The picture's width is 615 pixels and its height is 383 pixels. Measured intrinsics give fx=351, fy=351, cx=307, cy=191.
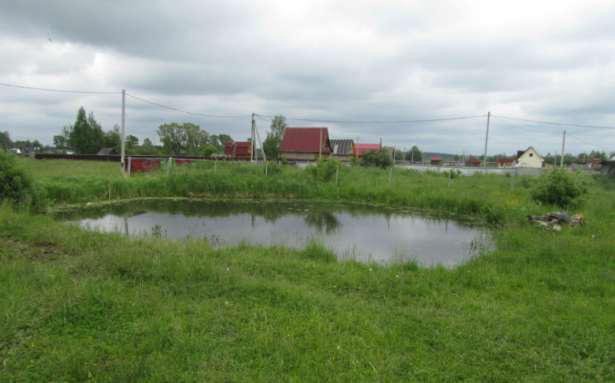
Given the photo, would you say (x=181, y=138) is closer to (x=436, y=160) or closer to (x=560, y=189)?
(x=436, y=160)

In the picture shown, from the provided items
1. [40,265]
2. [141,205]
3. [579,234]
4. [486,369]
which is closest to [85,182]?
[141,205]

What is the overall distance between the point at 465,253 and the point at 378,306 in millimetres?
4275

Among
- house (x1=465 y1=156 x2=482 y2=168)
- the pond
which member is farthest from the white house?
the pond

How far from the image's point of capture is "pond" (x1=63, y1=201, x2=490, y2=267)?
24.4 ft

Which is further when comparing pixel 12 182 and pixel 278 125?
pixel 278 125

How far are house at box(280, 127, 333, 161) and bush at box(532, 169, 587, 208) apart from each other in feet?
97.1

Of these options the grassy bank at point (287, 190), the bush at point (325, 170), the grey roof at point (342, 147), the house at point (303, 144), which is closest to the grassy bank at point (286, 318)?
the grassy bank at point (287, 190)

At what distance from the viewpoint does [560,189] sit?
11.1 m

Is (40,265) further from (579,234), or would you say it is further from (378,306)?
(579,234)

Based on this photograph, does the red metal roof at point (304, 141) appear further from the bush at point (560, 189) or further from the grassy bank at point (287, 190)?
the bush at point (560, 189)

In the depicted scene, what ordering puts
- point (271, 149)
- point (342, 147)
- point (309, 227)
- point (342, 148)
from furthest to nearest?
point (342, 147) → point (342, 148) → point (271, 149) → point (309, 227)

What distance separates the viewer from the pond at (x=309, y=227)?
24.4 ft

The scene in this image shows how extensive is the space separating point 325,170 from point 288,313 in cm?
1409

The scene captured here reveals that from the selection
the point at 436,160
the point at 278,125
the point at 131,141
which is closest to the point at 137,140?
the point at 131,141
